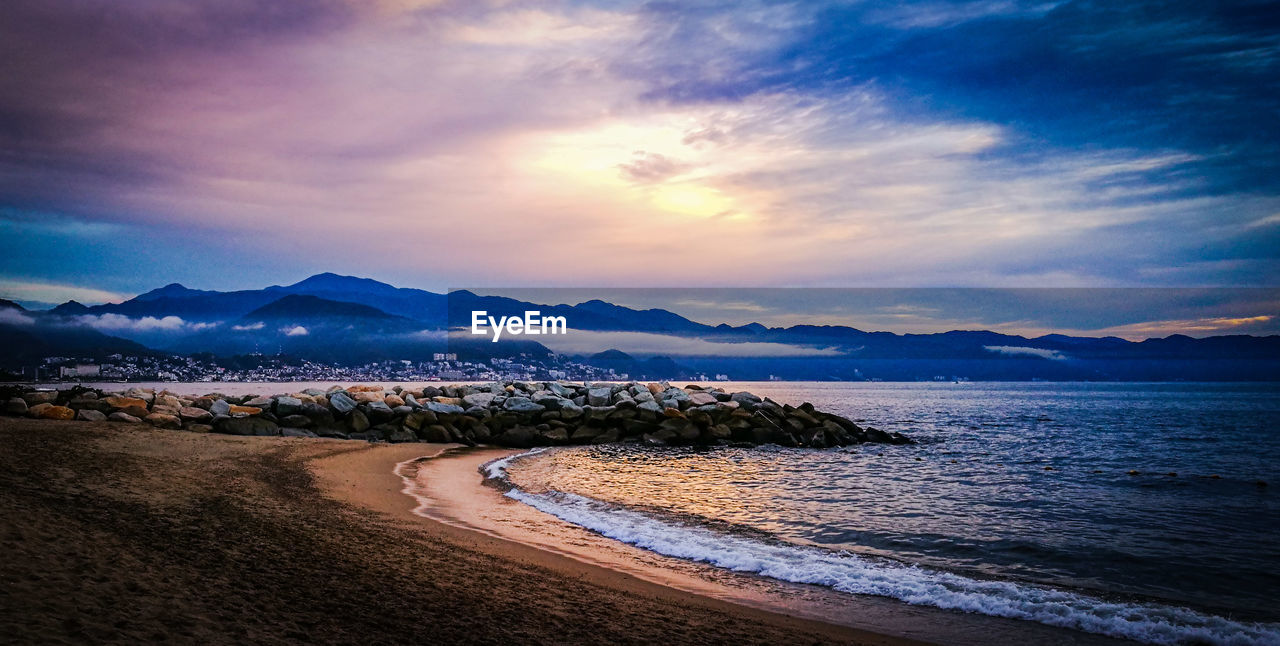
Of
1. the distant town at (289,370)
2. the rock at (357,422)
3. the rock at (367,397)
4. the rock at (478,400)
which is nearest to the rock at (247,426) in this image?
the rock at (357,422)

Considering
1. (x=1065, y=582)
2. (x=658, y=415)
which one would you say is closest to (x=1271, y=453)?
(x=658, y=415)

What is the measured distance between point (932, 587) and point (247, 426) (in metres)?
24.5

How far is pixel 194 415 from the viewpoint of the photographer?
2600 centimetres

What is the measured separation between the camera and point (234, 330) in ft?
526

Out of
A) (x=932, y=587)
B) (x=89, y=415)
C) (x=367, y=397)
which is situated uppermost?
(x=367, y=397)

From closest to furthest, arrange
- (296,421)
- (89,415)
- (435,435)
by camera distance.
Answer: (89,415) → (296,421) → (435,435)

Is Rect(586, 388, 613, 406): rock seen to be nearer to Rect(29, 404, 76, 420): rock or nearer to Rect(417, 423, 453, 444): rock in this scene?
Rect(417, 423, 453, 444): rock

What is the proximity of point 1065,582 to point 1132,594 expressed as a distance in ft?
2.61

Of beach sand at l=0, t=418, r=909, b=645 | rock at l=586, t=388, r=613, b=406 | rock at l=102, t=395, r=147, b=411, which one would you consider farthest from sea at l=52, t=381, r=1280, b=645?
rock at l=102, t=395, r=147, b=411

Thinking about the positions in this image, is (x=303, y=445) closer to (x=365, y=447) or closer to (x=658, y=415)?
(x=365, y=447)

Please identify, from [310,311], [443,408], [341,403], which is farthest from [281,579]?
[310,311]

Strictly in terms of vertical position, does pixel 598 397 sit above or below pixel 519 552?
above

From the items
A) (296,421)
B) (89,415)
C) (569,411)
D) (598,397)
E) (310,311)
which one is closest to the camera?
(89,415)

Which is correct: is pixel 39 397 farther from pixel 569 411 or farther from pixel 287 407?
pixel 569 411
